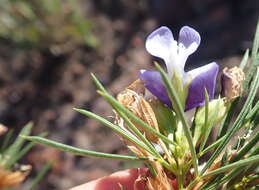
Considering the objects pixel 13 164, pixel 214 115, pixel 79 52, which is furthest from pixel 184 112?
pixel 79 52

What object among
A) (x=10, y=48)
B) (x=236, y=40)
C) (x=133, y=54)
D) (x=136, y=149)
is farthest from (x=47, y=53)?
(x=136, y=149)

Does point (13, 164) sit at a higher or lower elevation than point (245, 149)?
higher

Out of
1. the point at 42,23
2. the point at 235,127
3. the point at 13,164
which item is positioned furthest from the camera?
the point at 42,23

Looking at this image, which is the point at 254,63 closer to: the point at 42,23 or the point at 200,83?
the point at 200,83

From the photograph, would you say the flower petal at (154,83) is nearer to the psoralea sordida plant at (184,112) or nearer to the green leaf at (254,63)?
the psoralea sordida plant at (184,112)

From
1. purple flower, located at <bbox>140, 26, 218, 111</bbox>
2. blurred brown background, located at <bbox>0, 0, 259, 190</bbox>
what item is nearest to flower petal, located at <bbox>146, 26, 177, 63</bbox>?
purple flower, located at <bbox>140, 26, 218, 111</bbox>
